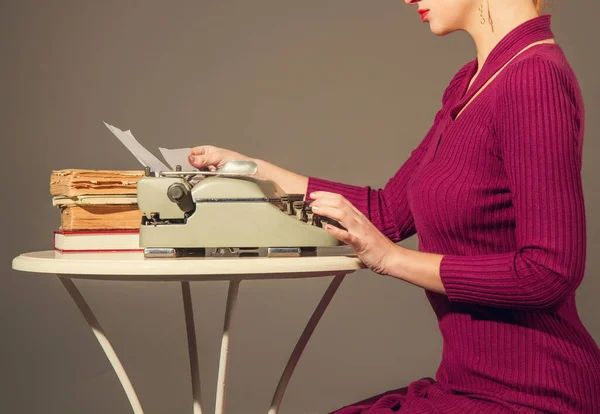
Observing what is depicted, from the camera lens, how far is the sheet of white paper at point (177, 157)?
6.31 feet

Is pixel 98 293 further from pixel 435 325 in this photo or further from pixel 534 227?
pixel 534 227

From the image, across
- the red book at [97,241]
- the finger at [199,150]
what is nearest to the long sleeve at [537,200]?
the red book at [97,241]

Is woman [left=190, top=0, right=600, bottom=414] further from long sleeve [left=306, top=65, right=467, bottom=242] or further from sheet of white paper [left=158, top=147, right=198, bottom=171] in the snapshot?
sheet of white paper [left=158, top=147, right=198, bottom=171]

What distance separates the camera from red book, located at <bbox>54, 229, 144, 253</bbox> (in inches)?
71.2

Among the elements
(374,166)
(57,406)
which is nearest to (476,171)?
(57,406)

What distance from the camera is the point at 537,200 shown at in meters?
1.38

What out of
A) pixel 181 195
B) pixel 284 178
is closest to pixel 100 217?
pixel 181 195

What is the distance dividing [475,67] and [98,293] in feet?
11.2

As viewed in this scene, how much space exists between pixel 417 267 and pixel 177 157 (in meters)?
0.70

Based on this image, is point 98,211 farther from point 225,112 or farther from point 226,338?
point 225,112

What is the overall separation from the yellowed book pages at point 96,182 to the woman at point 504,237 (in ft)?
1.70

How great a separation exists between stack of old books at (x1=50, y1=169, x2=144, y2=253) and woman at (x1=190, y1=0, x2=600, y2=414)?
52 centimetres

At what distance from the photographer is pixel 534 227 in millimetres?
1387

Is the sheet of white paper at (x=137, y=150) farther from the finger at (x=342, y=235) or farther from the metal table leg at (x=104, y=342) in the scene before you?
the finger at (x=342, y=235)
